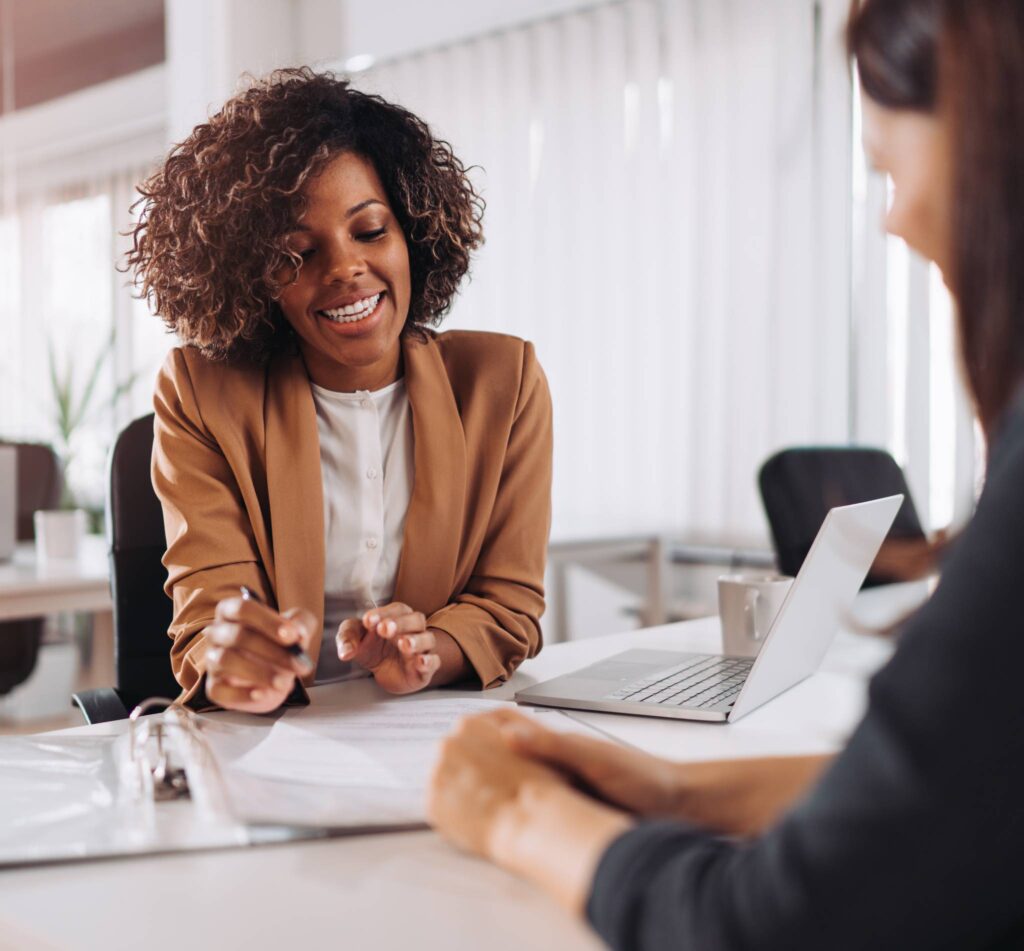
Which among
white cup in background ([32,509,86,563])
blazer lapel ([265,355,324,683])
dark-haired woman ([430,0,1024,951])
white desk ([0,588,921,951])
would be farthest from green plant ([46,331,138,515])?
dark-haired woman ([430,0,1024,951])

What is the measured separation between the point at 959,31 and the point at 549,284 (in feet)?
11.3

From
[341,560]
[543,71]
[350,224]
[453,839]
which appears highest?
[543,71]

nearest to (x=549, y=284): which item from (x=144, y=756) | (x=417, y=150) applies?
(x=417, y=150)

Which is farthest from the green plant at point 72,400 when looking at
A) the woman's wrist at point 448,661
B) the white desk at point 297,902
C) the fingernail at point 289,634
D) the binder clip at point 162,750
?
the white desk at point 297,902

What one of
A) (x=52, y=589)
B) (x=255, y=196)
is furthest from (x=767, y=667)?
(x=52, y=589)

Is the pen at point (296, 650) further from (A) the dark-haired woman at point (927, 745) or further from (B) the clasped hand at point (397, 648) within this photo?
(A) the dark-haired woman at point (927, 745)

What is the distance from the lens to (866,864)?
48 cm

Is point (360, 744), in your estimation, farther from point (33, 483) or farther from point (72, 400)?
point (72, 400)

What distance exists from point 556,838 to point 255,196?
95cm

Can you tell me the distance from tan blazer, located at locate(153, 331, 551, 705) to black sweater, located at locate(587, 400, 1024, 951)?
2.47 ft

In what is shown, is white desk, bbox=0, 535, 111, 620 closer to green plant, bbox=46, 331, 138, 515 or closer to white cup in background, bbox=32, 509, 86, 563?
white cup in background, bbox=32, 509, 86, 563

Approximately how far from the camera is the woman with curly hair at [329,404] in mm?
1294

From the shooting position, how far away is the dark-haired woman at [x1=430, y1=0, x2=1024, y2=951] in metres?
0.48

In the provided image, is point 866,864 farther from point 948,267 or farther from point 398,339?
point 398,339
